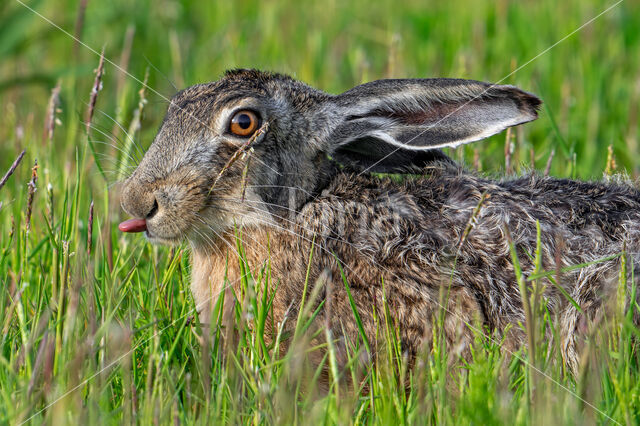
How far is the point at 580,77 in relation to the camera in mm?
7488

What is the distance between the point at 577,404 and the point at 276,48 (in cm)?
574

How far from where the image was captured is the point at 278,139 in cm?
447

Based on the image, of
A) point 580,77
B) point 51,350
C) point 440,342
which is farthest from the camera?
point 580,77

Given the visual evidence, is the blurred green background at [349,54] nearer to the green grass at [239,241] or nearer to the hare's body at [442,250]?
the green grass at [239,241]

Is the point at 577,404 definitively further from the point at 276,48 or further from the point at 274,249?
the point at 276,48

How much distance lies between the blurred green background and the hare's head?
4.63 feet

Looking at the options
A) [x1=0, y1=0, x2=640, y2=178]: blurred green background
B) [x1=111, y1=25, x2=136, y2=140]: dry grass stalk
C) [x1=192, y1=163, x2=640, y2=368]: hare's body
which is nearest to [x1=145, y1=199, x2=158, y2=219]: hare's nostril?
[x1=192, y1=163, x2=640, y2=368]: hare's body

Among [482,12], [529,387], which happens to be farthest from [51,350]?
[482,12]

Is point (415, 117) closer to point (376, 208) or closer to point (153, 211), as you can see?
point (376, 208)

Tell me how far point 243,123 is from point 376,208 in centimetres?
78

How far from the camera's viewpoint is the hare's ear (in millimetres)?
4121

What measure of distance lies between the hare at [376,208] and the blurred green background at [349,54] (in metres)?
1.28

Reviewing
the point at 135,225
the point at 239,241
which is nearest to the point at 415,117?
the point at 239,241

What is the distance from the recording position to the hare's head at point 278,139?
4180 mm
